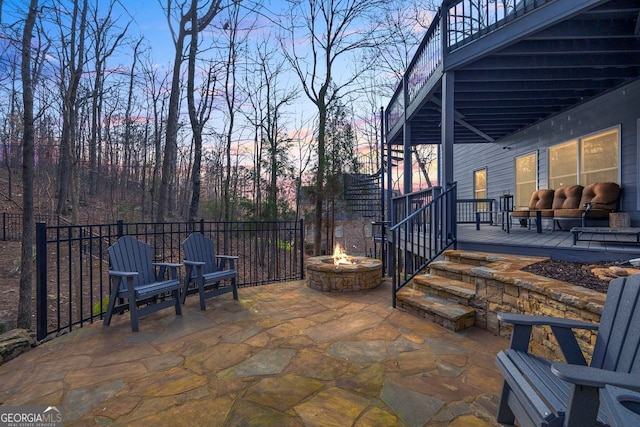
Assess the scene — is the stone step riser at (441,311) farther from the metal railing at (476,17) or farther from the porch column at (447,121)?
the metal railing at (476,17)

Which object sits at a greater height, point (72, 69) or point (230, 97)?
point (230, 97)

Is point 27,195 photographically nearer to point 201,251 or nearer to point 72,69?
point 201,251

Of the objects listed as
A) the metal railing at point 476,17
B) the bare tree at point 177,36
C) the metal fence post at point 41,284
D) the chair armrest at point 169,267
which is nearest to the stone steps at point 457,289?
the chair armrest at point 169,267

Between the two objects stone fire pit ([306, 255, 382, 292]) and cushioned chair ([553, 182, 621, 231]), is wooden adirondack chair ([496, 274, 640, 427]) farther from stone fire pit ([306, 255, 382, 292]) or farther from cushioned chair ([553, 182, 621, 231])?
cushioned chair ([553, 182, 621, 231])

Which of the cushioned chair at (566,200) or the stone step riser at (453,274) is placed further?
the cushioned chair at (566,200)

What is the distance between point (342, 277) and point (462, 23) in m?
4.27

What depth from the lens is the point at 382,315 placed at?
3.59m

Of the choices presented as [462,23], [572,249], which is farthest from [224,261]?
[462,23]

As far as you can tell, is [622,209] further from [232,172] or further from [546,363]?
[232,172]

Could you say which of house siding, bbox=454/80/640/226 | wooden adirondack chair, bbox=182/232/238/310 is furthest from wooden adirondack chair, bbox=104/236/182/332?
house siding, bbox=454/80/640/226

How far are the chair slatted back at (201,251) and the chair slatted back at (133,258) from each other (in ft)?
1.51

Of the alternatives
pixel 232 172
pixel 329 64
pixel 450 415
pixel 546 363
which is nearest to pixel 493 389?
pixel 450 415

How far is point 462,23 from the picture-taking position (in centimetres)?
473

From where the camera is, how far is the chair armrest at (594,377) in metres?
1.00
